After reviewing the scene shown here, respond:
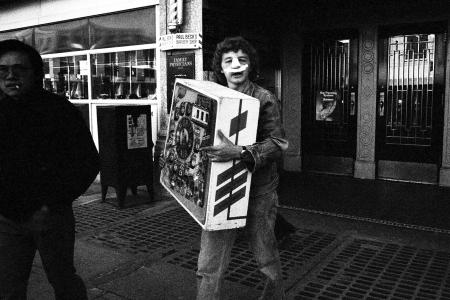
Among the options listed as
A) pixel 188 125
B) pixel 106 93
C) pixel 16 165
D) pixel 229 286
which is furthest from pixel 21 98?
pixel 106 93

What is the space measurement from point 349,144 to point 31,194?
6819 mm

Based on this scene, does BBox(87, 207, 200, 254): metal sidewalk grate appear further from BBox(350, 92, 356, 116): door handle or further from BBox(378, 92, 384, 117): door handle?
BBox(378, 92, 384, 117): door handle

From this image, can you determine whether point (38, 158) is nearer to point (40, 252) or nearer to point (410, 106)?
point (40, 252)

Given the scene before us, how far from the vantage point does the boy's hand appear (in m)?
2.52

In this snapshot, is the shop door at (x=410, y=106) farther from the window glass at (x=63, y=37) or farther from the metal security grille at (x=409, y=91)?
the window glass at (x=63, y=37)

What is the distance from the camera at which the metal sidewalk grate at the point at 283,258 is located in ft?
13.1

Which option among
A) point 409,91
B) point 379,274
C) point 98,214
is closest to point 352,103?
point 409,91

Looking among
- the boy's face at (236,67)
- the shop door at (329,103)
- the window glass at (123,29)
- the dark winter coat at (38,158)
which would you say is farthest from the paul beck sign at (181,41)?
the dark winter coat at (38,158)

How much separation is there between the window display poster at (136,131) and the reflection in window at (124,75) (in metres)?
1.17

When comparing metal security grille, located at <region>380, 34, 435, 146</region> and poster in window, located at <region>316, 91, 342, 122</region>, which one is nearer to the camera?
metal security grille, located at <region>380, 34, 435, 146</region>

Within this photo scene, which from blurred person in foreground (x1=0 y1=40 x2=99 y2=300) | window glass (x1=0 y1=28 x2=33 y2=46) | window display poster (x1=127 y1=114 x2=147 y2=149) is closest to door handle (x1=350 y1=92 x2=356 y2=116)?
window display poster (x1=127 y1=114 x2=147 y2=149)

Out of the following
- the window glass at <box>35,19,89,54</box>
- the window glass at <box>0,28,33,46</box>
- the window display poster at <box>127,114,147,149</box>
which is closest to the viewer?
the window display poster at <box>127,114,147,149</box>

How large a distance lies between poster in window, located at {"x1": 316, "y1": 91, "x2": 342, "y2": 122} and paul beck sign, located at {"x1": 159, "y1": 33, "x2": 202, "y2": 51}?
117 inches

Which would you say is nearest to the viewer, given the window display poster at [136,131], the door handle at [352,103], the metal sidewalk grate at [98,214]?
the metal sidewalk grate at [98,214]
